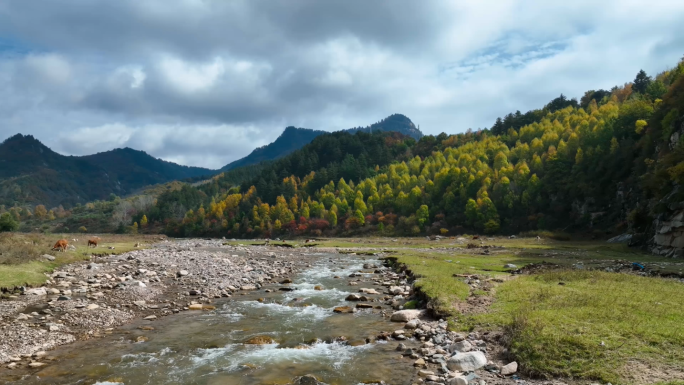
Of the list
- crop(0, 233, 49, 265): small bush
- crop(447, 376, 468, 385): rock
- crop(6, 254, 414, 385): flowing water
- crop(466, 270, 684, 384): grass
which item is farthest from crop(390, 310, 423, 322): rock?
crop(0, 233, 49, 265): small bush

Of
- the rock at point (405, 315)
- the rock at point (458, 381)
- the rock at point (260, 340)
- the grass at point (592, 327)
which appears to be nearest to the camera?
the grass at point (592, 327)

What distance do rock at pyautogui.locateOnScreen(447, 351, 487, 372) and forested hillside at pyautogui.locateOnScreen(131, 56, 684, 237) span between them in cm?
3748

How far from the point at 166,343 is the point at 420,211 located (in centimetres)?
10118

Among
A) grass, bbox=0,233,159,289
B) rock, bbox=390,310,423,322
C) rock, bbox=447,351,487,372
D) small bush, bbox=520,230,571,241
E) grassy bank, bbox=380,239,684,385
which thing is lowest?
small bush, bbox=520,230,571,241

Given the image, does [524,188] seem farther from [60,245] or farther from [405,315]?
[60,245]

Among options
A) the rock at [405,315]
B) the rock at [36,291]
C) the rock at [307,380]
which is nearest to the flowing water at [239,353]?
the rock at [307,380]

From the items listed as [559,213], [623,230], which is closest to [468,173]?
[559,213]

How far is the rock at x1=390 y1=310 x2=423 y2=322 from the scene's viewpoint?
16.7 metres

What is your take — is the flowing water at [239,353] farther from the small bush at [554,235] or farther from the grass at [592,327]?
the small bush at [554,235]

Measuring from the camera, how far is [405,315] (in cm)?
1689

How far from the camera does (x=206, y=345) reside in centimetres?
1412

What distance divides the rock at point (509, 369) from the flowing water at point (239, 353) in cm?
262

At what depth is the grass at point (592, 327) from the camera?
9.50m

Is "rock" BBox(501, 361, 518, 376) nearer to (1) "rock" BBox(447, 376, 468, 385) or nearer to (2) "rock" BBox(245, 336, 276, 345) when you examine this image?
(1) "rock" BBox(447, 376, 468, 385)
